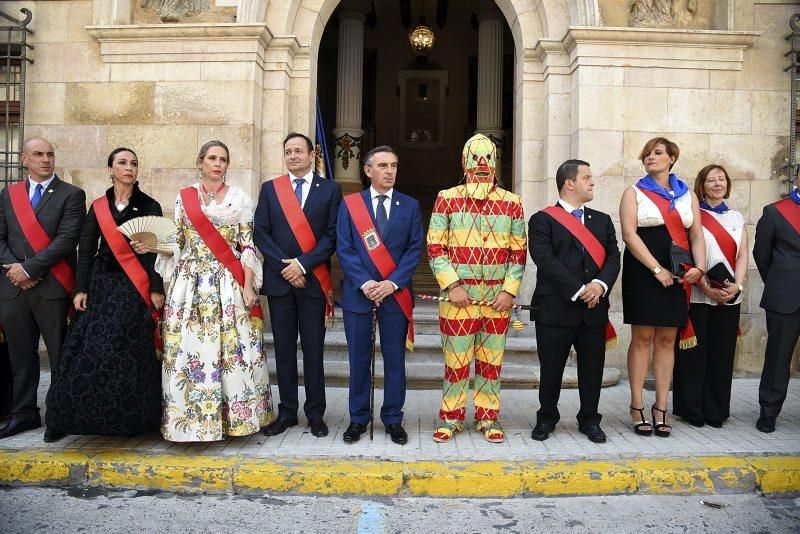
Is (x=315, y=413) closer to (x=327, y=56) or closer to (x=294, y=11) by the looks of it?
(x=294, y=11)

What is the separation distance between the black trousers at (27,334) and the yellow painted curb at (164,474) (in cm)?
100

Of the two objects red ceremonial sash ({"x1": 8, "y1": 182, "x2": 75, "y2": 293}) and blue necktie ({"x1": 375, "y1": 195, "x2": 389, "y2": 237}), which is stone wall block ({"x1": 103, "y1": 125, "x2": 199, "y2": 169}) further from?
blue necktie ({"x1": 375, "y1": 195, "x2": 389, "y2": 237})

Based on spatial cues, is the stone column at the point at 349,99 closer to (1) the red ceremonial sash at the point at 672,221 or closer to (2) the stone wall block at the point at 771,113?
(2) the stone wall block at the point at 771,113

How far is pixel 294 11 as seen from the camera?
696 centimetres

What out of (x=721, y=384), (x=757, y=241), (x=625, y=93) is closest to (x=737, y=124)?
(x=625, y=93)

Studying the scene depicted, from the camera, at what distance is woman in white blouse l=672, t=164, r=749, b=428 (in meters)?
4.89

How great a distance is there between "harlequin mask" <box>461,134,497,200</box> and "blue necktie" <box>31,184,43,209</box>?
2998mm

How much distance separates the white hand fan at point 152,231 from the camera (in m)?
4.16

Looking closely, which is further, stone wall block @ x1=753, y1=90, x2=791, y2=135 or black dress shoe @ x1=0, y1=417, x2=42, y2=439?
stone wall block @ x1=753, y1=90, x2=791, y2=135

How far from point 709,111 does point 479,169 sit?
3.53 meters

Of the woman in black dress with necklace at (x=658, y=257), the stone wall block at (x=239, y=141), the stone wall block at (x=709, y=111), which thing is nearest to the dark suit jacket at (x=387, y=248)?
the woman in black dress with necklace at (x=658, y=257)

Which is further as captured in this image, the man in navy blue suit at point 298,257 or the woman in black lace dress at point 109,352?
the man in navy blue suit at point 298,257

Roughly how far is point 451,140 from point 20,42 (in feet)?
36.3

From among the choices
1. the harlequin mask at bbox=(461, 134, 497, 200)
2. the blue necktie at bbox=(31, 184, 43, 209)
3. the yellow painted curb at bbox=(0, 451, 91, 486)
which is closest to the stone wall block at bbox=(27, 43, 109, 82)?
the blue necktie at bbox=(31, 184, 43, 209)
